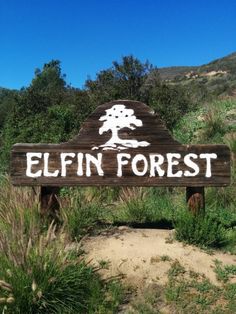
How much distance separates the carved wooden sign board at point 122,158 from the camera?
5.83 metres

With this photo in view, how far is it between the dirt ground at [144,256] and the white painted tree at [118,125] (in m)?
1.04

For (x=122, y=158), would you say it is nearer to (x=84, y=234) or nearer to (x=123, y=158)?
(x=123, y=158)

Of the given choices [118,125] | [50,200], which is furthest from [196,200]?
[50,200]

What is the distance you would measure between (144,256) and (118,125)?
1.59 m

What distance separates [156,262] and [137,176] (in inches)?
43.2

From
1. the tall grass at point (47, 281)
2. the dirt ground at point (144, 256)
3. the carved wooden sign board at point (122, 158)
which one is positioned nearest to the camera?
the tall grass at point (47, 281)

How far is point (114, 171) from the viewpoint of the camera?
19.2 ft

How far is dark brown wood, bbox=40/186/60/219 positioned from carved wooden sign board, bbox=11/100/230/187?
13 centimetres

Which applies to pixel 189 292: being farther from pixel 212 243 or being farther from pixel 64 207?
pixel 64 207

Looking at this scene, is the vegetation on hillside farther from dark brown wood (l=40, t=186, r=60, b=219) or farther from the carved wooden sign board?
the carved wooden sign board

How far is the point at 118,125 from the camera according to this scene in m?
5.88

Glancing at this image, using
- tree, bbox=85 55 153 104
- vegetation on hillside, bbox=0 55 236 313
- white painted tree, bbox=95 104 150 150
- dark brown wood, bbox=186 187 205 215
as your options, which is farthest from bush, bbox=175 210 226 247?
tree, bbox=85 55 153 104

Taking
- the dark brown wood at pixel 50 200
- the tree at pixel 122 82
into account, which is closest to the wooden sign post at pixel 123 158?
the dark brown wood at pixel 50 200

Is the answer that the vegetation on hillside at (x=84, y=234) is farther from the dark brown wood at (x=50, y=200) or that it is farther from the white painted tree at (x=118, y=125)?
the white painted tree at (x=118, y=125)
